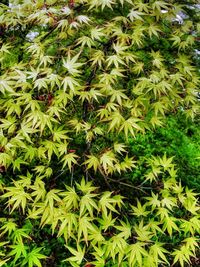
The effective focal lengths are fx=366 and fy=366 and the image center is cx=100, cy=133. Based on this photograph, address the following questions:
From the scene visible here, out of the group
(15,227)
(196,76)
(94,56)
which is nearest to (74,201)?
(15,227)

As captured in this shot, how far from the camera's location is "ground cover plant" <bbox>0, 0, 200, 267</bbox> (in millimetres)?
2135

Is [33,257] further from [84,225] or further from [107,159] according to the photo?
[107,159]

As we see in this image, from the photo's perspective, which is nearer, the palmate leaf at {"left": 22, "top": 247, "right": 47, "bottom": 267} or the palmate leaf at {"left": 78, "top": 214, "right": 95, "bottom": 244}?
the palmate leaf at {"left": 78, "top": 214, "right": 95, "bottom": 244}

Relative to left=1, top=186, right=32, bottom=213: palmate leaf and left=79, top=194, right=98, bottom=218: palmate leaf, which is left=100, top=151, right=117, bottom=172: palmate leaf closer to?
left=79, top=194, right=98, bottom=218: palmate leaf

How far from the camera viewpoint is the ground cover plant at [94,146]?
213 centimetres

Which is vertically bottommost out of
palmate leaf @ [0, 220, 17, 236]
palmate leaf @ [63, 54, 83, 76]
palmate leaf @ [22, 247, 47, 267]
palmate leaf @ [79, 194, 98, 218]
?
palmate leaf @ [22, 247, 47, 267]

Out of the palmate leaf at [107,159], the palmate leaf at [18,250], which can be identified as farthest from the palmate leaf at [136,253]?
the palmate leaf at [18,250]

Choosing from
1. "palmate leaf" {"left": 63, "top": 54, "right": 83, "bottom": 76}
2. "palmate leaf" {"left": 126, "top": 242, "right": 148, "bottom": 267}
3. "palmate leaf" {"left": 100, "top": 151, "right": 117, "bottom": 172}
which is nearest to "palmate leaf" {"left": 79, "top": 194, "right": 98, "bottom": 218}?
"palmate leaf" {"left": 100, "top": 151, "right": 117, "bottom": 172}

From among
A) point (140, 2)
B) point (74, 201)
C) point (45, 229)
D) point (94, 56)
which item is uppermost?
point (140, 2)

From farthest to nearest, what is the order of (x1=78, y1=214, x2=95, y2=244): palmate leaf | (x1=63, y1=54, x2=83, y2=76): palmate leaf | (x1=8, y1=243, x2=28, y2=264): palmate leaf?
(x1=63, y1=54, x2=83, y2=76): palmate leaf
(x1=8, y1=243, x2=28, y2=264): palmate leaf
(x1=78, y1=214, x2=95, y2=244): palmate leaf

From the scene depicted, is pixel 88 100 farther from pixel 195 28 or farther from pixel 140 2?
pixel 195 28

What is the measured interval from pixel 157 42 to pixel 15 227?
2.05m

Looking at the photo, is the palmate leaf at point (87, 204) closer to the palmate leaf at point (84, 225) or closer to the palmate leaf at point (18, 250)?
the palmate leaf at point (84, 225)

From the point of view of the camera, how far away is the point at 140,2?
2.78 metres
